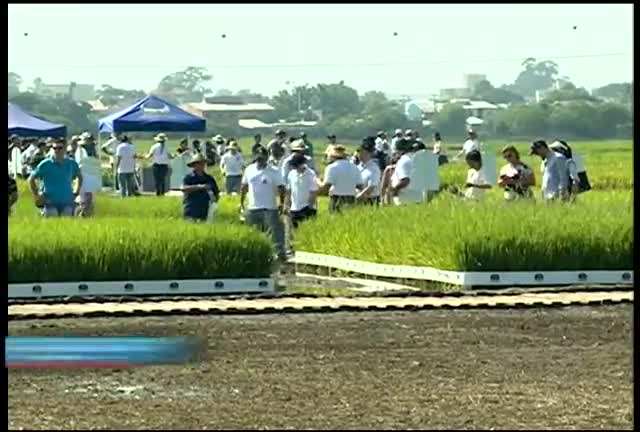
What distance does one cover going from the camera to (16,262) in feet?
48.2

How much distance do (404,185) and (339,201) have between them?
97 cm

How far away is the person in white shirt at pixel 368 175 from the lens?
2091 centimetres

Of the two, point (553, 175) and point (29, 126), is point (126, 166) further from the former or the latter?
point (553, 175)

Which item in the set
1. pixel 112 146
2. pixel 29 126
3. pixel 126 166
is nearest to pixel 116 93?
pixel 126 166

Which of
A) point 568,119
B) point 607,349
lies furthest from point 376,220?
point 607,349

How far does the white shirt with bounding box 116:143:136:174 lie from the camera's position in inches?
1213

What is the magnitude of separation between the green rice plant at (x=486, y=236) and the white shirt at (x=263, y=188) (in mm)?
586

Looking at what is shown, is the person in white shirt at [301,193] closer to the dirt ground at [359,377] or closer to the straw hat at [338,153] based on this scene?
the straw hat at [338,153]

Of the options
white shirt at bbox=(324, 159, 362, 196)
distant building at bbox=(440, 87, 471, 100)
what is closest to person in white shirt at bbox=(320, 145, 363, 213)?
white shirt at bbox=(324, 159, 362, 196)

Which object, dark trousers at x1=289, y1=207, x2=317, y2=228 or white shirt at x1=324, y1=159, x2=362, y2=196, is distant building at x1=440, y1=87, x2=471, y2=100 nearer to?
dark trousers at x1=289, y1=207, x2=317, y2=228

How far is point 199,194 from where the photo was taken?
18656 millimetres

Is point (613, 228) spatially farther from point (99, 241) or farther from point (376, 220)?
point (99, 241)

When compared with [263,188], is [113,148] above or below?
above
